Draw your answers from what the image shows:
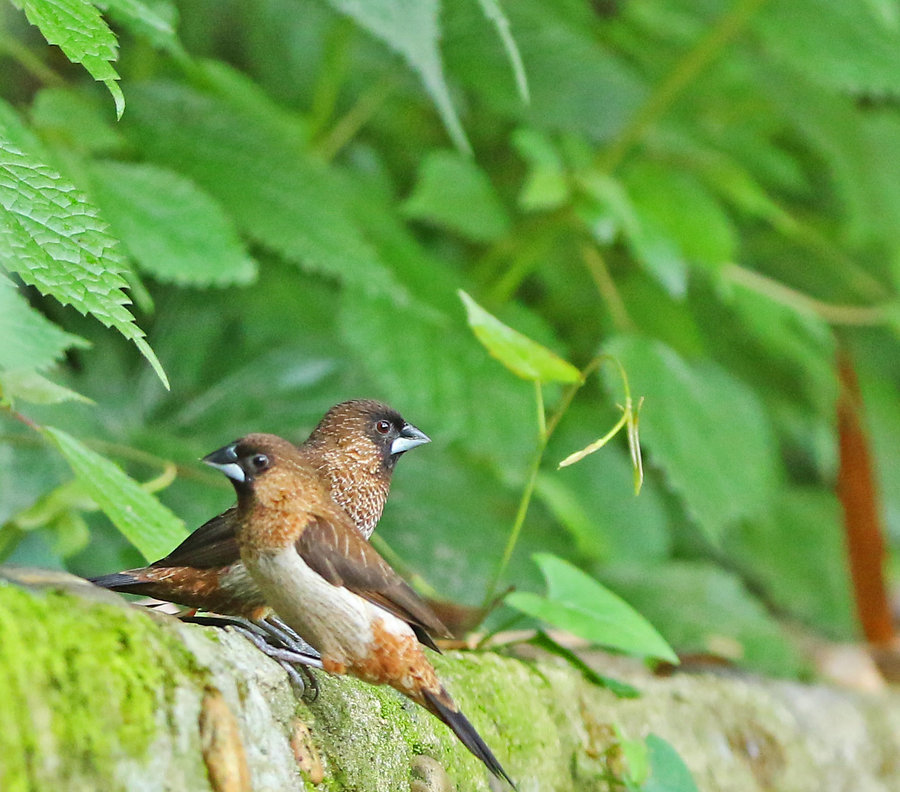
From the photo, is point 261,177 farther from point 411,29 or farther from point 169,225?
point 411,29

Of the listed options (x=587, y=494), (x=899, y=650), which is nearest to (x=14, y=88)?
(x=587, y=494)

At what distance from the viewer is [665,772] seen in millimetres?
1104

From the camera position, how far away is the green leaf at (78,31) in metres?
0.80

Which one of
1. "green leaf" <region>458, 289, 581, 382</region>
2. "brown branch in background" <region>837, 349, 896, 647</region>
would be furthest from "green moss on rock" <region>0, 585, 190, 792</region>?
"brown branch in background" <region>837, 349, 896, 647</region>

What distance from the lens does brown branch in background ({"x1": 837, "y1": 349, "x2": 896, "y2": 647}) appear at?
2584mm

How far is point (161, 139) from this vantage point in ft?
5.91

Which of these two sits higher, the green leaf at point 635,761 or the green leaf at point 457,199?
the green leaf at point 457,199

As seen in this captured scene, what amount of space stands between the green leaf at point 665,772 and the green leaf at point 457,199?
1.23 m

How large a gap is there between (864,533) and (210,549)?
2.18 m

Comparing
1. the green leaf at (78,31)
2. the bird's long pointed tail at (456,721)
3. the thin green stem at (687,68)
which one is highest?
the thin green stem at (687,68)

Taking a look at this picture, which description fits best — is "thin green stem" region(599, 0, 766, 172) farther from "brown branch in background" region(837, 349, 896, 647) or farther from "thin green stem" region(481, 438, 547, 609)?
"thin green stem" region(481, 438, 547, 609)

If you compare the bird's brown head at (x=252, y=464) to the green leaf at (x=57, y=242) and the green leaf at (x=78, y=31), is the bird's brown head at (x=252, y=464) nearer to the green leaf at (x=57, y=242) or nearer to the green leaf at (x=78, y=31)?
the green leaf at (x=57, y=242)

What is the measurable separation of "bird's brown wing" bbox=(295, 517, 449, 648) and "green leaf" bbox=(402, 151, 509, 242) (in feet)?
4.51

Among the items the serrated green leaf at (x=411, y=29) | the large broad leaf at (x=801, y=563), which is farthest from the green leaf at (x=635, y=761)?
the large broad leaf at (x=801, y=563)
